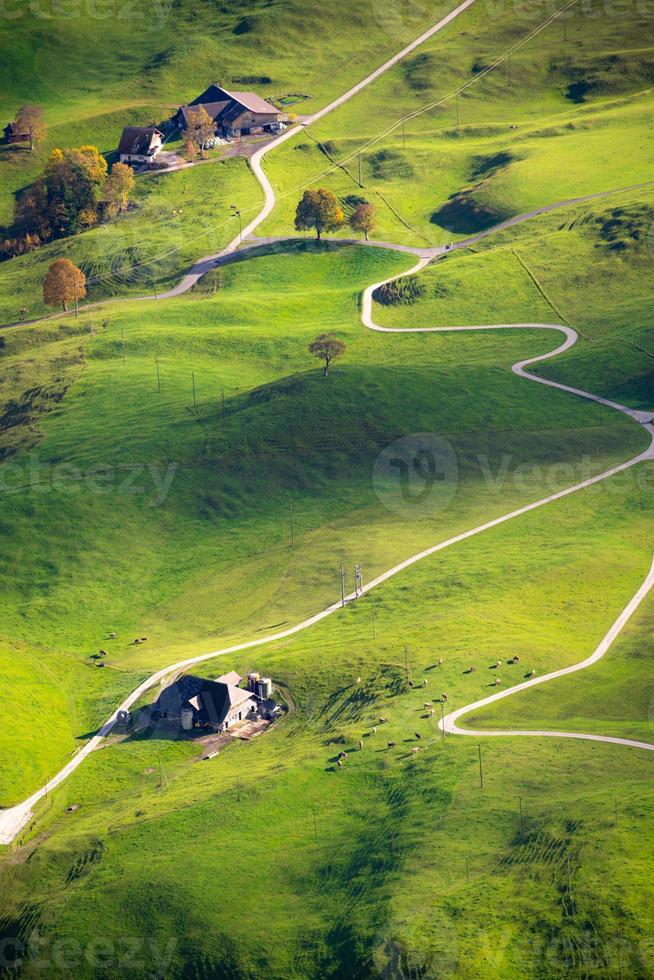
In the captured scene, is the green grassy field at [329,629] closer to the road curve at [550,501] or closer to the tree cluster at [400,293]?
the road curve at [550,501]

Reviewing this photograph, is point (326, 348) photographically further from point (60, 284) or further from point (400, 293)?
point (60, 284)

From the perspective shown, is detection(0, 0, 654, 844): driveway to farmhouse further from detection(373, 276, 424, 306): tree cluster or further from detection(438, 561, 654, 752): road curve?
detection(373, 276, 424, 306): tree cluster

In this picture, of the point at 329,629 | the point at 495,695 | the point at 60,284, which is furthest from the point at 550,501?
the point at 60,284

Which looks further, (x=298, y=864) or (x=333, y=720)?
(x=333, y=720)

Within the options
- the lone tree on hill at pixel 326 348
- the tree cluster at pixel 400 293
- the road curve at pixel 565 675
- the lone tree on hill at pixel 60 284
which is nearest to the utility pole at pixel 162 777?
the road curve at pixel 565 675

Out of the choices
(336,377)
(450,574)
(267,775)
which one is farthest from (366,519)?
(267,775)

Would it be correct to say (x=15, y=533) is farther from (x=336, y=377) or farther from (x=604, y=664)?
(x=604, y=664)

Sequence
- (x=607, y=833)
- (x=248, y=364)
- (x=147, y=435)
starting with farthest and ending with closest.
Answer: (x=248, y=364) < (x=147, y=435) < (x=607, y=833)

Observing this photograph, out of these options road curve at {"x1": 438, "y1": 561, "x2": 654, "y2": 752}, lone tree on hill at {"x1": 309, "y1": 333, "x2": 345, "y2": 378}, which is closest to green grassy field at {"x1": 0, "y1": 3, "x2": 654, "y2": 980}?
road curve at {"x1": 438, "y1": 561, "x2": 654, "y2": 752}
